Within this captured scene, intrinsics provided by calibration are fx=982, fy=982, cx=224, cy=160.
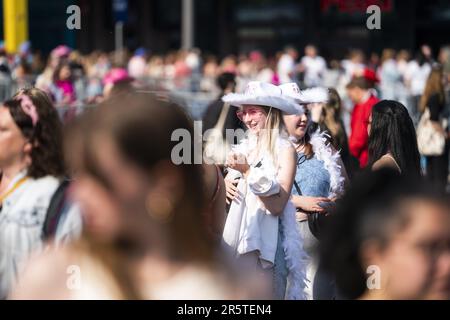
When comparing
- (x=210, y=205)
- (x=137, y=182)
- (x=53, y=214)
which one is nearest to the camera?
(x=137, y=182)

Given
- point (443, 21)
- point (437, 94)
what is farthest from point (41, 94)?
point (443, 21)

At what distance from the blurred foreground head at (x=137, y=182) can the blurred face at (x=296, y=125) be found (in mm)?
3740

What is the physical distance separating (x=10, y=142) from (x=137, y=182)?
6.66ft

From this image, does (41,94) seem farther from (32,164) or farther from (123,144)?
(123,144)

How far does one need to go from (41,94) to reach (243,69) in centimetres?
1897

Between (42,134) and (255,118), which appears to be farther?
(255,118)

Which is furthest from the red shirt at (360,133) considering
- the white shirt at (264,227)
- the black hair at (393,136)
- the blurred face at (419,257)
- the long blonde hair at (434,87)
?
the blurred face at (419,257)

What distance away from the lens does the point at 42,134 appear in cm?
420

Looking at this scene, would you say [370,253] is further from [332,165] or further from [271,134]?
[332,165]

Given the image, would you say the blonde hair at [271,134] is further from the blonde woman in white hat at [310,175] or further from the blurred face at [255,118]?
the blonde woman in white hat at [310,175]

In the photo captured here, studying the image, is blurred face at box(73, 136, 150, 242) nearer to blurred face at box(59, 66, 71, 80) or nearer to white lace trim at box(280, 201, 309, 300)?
white lace trim at box(280, 201, 309, 300)

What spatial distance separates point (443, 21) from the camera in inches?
1250

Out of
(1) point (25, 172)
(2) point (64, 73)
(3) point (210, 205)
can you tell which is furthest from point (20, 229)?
(2) point (64, 73)

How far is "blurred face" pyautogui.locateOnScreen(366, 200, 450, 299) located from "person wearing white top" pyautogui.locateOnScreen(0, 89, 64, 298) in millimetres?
1811
